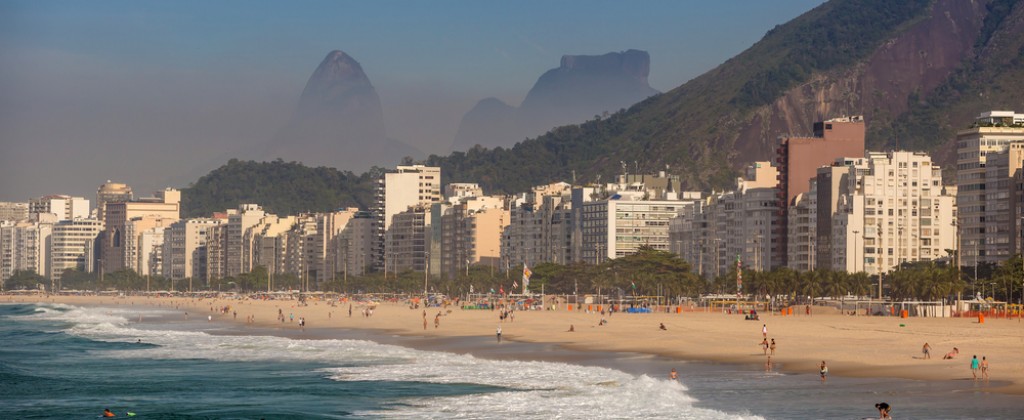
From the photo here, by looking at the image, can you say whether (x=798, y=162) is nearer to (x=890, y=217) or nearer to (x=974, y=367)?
A: (x=890, y=217)

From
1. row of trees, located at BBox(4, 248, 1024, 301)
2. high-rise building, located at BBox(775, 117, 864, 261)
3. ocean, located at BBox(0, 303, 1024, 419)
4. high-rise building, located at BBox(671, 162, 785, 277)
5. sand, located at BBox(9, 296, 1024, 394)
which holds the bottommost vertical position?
ocean, located at BBox(0, 303, 1024, 419)

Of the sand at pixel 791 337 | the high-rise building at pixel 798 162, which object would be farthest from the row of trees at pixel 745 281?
the high-rise building at pixel 798 162

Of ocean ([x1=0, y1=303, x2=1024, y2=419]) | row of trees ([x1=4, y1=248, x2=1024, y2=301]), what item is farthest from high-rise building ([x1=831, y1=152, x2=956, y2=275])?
ocean ([x1=0, y1=303, x2=1024, y2=419])

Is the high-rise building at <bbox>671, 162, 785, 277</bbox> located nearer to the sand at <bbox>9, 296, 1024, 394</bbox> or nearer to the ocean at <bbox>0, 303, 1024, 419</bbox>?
the sand at <bbox>9, 296, 1024, 394</bbox>

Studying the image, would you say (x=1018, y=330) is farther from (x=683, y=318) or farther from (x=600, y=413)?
(x=600, y=413)

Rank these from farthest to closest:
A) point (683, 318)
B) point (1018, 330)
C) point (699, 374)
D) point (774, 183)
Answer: point (774, 183) → point (683, 318) → point (1018, 330) → point (699, 374)

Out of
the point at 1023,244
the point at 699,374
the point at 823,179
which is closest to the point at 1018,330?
the point at 699,374
